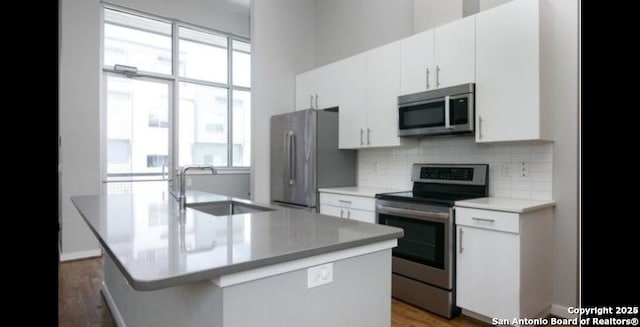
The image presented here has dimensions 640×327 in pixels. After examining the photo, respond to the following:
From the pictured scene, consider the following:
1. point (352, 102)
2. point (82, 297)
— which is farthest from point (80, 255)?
point (352, 102)

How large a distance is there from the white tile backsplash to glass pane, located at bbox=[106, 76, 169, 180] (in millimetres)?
3021

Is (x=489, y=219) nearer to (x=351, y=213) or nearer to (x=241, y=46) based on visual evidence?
(x=351, y=213)

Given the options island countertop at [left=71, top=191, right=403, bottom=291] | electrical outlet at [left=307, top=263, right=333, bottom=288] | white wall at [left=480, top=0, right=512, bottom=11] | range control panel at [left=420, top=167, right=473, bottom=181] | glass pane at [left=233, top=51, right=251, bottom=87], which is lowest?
electrical outlet at [left=307, top=263, right=333, bottom=288]

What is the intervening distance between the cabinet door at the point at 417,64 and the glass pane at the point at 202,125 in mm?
3304

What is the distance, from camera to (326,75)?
412 centimetres

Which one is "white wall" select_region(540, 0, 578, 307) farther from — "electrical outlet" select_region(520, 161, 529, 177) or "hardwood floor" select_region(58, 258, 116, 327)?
"hardwood floor" select_region(58, 258, 116, 327)

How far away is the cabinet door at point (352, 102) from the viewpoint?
12.1 feet

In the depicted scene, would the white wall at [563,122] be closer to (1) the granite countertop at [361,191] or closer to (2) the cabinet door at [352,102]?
(1) the granite countertop at [361,191]

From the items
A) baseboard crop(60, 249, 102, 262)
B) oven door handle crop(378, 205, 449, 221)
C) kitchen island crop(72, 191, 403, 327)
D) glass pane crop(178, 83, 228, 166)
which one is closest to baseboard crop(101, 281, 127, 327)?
kitchen island crop(72, 191, 403, 327)

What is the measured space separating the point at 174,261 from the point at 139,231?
1.74 feet

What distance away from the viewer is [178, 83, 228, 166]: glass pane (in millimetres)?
5211

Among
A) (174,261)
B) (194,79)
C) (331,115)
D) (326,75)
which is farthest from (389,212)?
(194,79)
